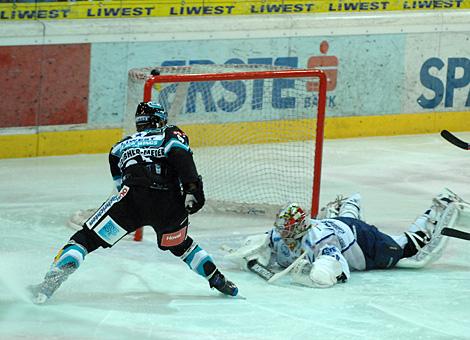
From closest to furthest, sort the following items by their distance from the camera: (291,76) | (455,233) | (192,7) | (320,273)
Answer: (320,273) < (455,233) < (291,76) < (192,7)

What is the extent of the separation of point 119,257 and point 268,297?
49.3 inches

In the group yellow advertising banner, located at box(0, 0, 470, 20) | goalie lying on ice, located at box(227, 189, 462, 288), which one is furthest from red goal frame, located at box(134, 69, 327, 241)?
yellow advertising banner, located at box(0, 0, 470, 20)

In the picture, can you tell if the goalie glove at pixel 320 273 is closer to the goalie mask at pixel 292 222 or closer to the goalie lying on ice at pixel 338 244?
the goalie lying on ice at pixel 338 244

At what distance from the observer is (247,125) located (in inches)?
436

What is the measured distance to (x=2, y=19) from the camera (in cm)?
1039

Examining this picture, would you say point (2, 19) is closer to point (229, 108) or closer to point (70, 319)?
point (229, 108)

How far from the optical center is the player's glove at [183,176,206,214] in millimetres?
6383

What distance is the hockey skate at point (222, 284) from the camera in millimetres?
6668

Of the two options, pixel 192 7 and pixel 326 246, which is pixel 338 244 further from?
pixel 192 7

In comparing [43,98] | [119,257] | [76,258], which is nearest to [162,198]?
[76,258]

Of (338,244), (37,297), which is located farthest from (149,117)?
(338,244)

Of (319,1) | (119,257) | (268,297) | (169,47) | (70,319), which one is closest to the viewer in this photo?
(70,319)

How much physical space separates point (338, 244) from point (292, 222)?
353 millimetres

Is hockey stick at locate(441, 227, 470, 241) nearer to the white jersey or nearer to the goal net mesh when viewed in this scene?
the white jersey
